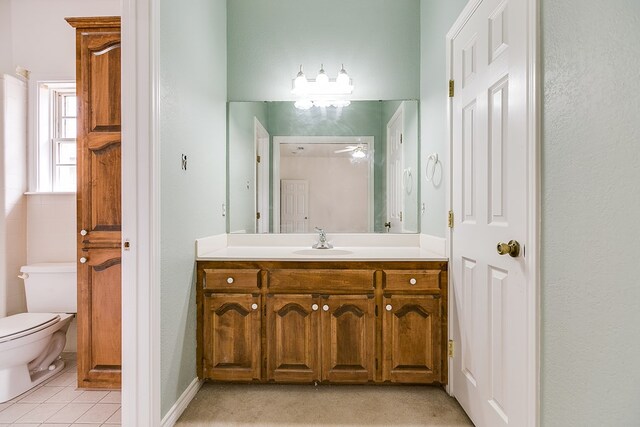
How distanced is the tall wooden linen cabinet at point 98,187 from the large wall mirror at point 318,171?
784mm

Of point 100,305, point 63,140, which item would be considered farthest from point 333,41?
point 100,305

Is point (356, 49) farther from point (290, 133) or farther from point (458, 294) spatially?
point (458, 294)

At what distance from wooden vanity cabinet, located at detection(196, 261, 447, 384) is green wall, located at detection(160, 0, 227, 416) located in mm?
169

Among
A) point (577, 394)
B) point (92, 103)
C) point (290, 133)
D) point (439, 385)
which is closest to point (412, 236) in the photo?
point (439, 385)

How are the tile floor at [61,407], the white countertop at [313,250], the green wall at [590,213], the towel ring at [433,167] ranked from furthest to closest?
the towel ring at [433,167] → the white countertop at [313,250] → the tile floor at [61,407] → the green wall at [590,213]

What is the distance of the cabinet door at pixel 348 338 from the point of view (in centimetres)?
211

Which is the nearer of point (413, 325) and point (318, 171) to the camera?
point (413, 325)

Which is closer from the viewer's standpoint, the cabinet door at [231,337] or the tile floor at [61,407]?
the tile floor at [61,407]

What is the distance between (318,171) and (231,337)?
128 centimetres

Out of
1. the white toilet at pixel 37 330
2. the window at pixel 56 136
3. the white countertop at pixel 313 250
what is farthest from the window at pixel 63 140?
the white countertop at pixel 313 250

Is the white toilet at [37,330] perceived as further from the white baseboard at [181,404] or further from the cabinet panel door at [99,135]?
the white baseboard at [181,404]

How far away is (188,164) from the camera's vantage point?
202 centimetres

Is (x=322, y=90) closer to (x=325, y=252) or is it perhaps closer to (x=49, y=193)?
(x=325, y=252)

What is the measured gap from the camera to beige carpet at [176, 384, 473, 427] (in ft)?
6.10
